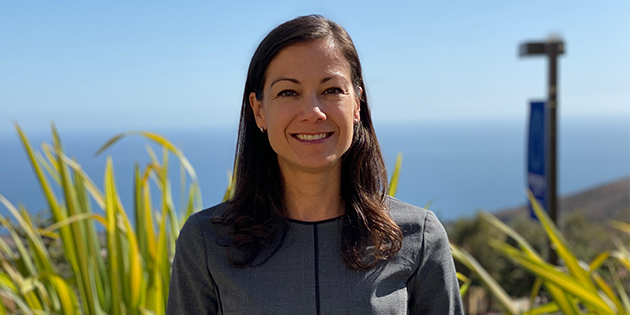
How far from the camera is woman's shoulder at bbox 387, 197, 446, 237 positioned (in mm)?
1104

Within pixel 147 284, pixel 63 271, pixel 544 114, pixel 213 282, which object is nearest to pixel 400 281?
pixel 213 282

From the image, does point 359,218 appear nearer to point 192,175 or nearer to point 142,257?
point 192,175

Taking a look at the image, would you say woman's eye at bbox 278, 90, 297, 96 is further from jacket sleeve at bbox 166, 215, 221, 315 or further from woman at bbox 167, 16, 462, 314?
jacket sleeve at bbox 166, 215, 221, 315

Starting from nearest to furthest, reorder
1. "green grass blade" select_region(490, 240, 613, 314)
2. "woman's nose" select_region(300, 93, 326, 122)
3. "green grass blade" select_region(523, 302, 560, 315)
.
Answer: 1. "woman's nose" select_region(300, 93, 326, 122)
2. "green grass blade" select_region(490, 240, 613, 314)
3. "green grass blade" select_region(523, 302, 560, 315)

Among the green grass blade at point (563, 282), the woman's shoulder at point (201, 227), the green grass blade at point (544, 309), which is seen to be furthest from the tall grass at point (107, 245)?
the green grass blade at point (544, 309)

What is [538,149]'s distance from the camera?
4504mm

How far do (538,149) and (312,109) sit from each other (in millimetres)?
3977

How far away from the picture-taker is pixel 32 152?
1.94 m

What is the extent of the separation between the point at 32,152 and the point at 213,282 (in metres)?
1.21

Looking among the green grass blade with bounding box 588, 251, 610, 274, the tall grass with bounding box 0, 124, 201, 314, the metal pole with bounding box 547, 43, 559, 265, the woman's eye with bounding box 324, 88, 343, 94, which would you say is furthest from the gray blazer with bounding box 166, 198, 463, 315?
the metal pole with bounding box 547, 43, 559, 265

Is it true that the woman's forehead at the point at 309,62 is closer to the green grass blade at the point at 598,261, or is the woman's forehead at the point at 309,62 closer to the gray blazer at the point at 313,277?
the gray blazer at the point at 313,277

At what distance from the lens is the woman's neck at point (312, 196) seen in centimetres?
111

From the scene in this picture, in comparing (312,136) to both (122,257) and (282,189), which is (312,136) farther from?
(122,257)

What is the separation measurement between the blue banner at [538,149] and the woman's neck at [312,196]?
375 centimetres
